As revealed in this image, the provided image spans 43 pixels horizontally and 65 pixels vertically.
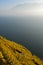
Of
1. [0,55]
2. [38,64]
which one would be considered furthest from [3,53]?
[38,64]

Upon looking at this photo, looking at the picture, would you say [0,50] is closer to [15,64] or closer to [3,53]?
[3,53]

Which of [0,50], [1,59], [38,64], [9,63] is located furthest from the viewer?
[38,64]

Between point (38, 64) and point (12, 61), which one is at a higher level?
point (38, 64)

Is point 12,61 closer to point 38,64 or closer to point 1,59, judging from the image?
point 1,59

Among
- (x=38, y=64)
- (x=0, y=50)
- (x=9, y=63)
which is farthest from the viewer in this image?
(x=38, y=64)

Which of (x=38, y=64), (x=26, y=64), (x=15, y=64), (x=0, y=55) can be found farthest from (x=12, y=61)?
(x=38, y=64)

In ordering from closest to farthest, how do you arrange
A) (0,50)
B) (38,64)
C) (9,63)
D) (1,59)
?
(9,63) < (1,59) < (0,50) < (38,64)

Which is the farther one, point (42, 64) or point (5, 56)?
point (42, 64)

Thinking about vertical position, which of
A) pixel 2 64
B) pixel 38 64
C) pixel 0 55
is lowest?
pixel 2 64

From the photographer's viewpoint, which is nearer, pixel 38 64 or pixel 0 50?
pixel 0 50
